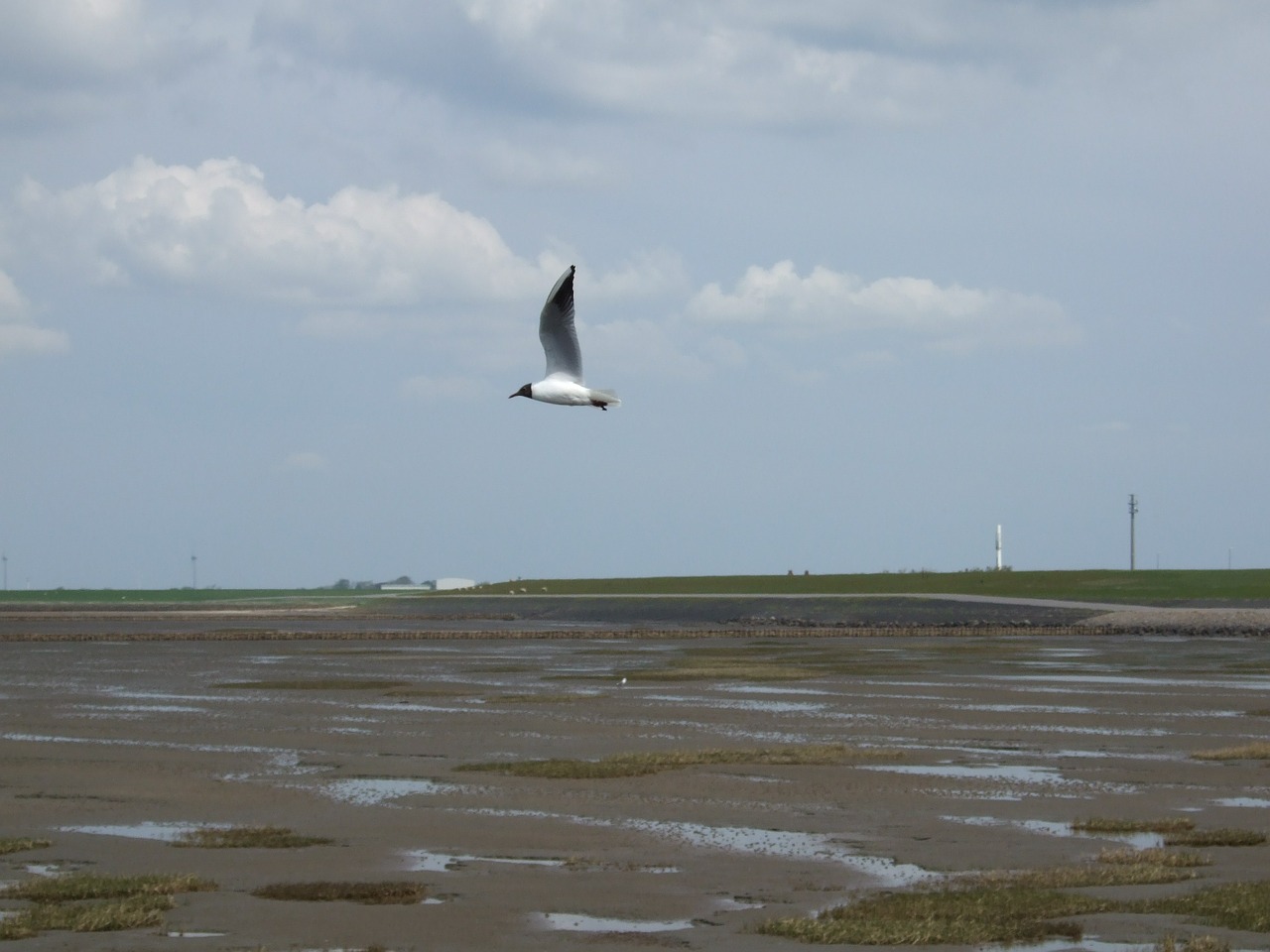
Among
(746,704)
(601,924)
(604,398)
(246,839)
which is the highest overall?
(604,398)

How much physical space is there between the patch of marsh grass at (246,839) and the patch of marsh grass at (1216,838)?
27.7ft

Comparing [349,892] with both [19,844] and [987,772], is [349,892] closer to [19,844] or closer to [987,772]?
[19,844]

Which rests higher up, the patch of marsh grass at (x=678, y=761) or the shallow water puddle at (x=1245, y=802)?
the patch of marsh grass at (x=678, y=761)

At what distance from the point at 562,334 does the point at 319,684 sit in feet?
54.7

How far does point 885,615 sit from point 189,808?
66632 millimetres

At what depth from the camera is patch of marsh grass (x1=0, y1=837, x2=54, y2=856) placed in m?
16.5

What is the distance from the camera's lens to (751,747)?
990 inches

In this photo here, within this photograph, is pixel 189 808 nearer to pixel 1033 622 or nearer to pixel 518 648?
pixel 518 648

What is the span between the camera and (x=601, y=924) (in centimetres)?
1323

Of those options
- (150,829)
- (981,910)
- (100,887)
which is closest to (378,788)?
(150,829)

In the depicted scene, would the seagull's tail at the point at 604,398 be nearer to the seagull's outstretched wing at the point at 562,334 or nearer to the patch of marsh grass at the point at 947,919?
the seagull's outstretched wing at the point at 562,334

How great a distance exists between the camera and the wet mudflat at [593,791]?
1377 centimetres

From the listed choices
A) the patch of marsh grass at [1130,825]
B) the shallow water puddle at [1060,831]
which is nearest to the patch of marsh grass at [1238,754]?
the patch of marsh grass at [1130,825]

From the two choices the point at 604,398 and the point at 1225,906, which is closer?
the point at 1225,906
